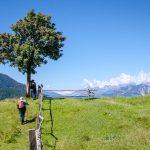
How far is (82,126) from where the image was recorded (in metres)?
37.2

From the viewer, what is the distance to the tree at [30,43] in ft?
222

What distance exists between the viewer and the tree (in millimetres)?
67625

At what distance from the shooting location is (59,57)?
6981 cm

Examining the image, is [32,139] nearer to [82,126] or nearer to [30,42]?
[82,126]

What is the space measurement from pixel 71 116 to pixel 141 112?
7828mm

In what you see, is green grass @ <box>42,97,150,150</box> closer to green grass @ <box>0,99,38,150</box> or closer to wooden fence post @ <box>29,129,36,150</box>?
green grass @ <box>0,99,38,150</box>

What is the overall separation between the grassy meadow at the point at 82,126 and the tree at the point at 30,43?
46.7 ft

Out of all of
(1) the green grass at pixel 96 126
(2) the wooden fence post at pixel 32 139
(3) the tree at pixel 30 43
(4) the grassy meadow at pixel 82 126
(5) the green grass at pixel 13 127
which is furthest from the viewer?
(3) the tree at pixel 30 43

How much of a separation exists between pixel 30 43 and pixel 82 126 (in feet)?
109

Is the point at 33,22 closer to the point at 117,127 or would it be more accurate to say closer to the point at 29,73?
the point at 29,73

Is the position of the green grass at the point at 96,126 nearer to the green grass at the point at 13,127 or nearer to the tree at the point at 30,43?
the green grass at the point at 13,127

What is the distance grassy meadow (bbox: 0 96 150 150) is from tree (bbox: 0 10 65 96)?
1423cm

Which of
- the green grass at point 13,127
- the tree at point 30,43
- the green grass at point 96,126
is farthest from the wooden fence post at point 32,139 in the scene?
the tree at point 30,43

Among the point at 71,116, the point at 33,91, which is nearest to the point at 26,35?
the point at 33,91
